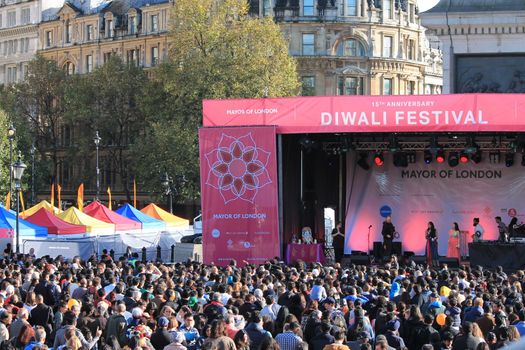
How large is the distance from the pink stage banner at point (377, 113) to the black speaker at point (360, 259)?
564 centimetres

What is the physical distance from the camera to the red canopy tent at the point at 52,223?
4597 cm

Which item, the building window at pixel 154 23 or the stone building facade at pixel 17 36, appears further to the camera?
the stone building facade at pixel 17 36

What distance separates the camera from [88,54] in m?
107

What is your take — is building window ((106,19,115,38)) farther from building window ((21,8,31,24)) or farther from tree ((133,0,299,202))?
tree ((133,0,299,202))

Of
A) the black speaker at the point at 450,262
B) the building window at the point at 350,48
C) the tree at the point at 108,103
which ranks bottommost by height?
the black speaker at the point at 450,262

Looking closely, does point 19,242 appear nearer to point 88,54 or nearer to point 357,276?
point 357,276

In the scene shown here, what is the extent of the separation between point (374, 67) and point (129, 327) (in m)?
77.9

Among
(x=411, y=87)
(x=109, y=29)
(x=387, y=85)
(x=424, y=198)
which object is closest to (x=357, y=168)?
(x=424, y=198)

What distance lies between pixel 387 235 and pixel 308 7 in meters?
56.2

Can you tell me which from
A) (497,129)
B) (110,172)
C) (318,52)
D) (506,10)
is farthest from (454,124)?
(110,172)

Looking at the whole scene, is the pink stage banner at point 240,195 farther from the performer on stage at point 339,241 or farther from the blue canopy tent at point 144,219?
the blue canopy tent at point 144,219

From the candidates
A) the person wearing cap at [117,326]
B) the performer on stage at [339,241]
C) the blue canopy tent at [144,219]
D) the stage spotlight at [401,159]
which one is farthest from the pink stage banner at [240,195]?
the blue canopy tent at [144,219]

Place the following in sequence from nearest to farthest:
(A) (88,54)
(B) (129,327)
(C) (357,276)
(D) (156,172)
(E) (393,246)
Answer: (B) (129,327) < (C) (357,276) < (E) (393,246) < (D) (156,172) < (A) (88,54)

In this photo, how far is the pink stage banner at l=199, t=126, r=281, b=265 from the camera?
114 feet
